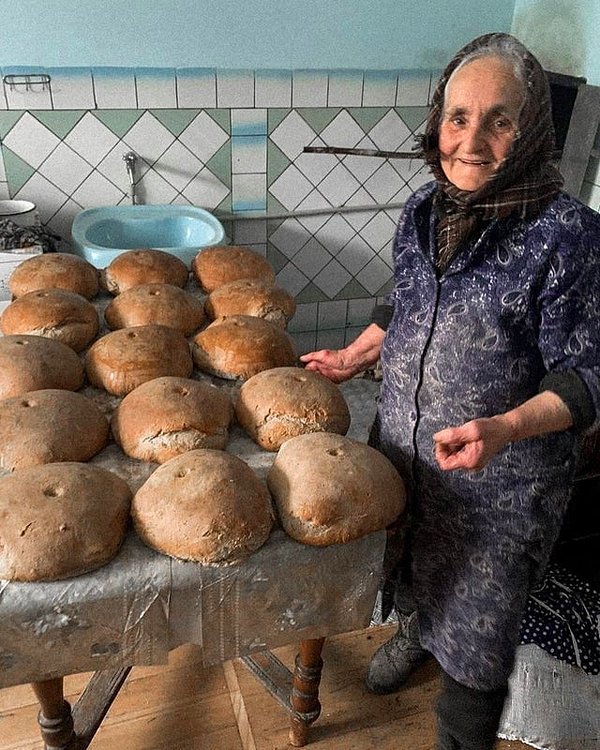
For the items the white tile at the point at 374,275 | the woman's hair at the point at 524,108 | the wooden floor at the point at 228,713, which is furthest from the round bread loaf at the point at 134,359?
the white tile at the point at 374,275

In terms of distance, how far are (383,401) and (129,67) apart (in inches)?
67.5

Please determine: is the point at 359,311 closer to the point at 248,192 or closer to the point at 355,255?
the point at 355,255

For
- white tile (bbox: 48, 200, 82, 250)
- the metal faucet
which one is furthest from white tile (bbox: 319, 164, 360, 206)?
white tile (bbox: 48, 200, 82, 250)

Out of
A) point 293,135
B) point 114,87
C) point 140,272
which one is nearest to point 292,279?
point 293,135

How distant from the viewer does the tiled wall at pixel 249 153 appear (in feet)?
7.49

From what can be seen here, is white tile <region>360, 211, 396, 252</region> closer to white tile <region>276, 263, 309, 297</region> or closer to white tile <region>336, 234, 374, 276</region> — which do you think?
white tile <region>336, 234, 374, 276</region>

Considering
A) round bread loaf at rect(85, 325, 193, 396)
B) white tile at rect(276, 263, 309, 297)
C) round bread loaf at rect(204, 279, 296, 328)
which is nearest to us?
round bread loaf at rect(85, 325, 193, 396)

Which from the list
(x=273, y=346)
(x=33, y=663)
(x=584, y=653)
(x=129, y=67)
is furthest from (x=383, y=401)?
(x=129, y=67)

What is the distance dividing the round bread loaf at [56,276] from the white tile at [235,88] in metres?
1.13

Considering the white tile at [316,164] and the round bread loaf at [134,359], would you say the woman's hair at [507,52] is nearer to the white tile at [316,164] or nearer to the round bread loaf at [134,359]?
the round bread loaf at [134,359]

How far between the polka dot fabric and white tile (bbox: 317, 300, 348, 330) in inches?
64.6

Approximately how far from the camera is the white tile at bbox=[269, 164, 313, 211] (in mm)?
2625

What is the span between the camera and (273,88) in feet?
8.03

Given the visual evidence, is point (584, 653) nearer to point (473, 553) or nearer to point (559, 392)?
point (473, 553)
